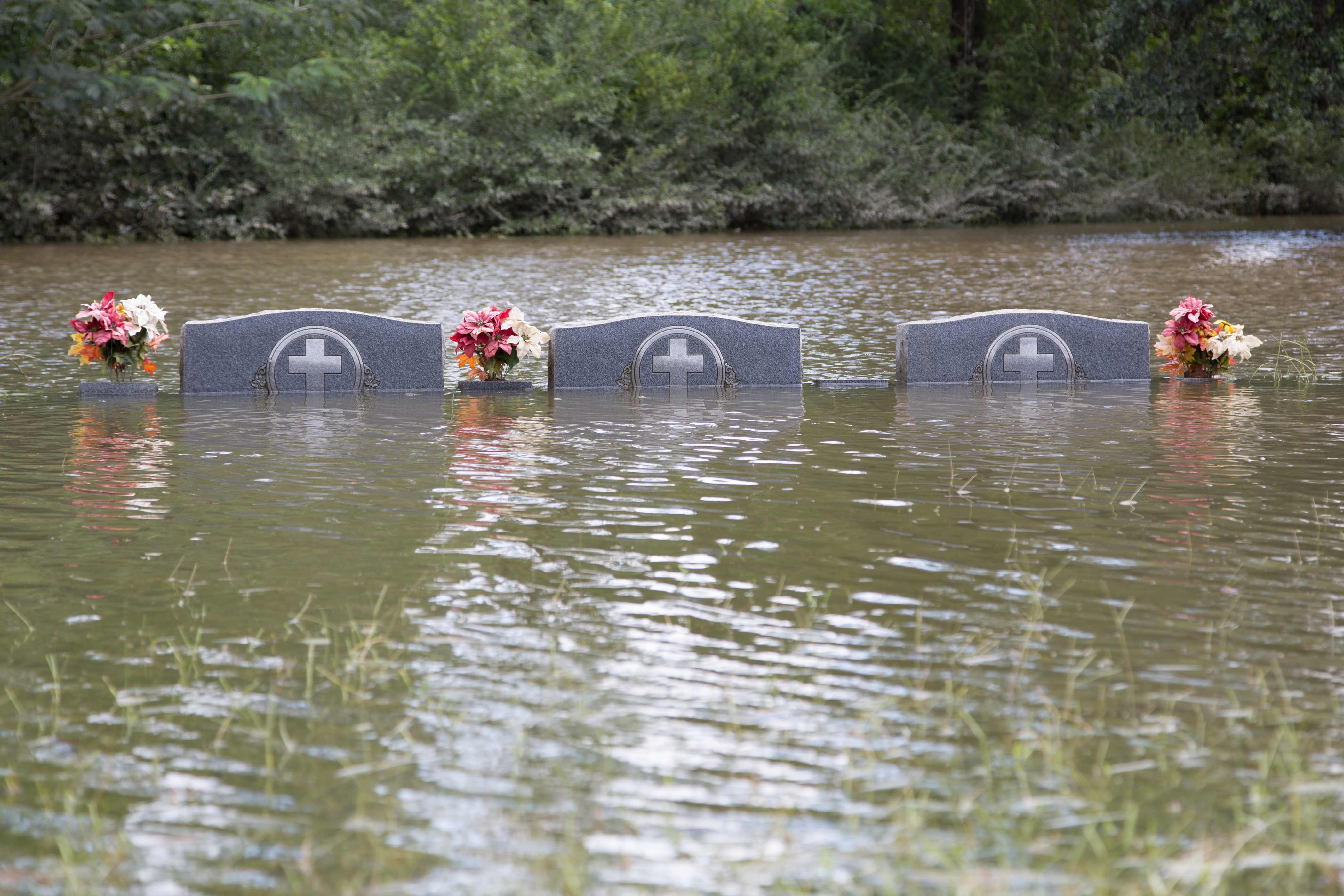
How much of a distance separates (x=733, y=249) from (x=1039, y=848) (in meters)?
27.0

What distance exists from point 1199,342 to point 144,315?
865 cm

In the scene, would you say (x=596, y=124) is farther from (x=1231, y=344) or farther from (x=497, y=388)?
(x=1231, y=344)

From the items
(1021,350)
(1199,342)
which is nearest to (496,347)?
(1021,350)

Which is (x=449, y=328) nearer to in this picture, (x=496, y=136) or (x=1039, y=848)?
(x=1039, y=848)

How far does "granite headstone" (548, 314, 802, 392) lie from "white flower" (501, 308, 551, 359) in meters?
0.17

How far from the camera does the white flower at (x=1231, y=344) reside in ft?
41.3

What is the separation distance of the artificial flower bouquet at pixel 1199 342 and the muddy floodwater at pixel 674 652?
158 cm

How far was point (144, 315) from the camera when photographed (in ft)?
40.6

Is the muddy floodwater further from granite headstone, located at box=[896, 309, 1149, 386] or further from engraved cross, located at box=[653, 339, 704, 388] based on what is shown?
granite headstone, located at box=[896, 309, 1149, 386]

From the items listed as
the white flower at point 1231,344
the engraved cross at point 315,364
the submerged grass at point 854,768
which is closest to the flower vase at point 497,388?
the engraved cross at point 315,364

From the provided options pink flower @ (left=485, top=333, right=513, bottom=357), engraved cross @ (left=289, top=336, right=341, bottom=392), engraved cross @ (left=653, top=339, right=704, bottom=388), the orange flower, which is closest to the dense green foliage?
the orange flower

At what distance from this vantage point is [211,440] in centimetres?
989

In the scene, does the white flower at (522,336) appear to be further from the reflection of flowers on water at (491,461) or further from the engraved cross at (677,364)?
the engraved cross at (677,364)

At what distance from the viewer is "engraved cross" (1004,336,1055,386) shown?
13.0m
